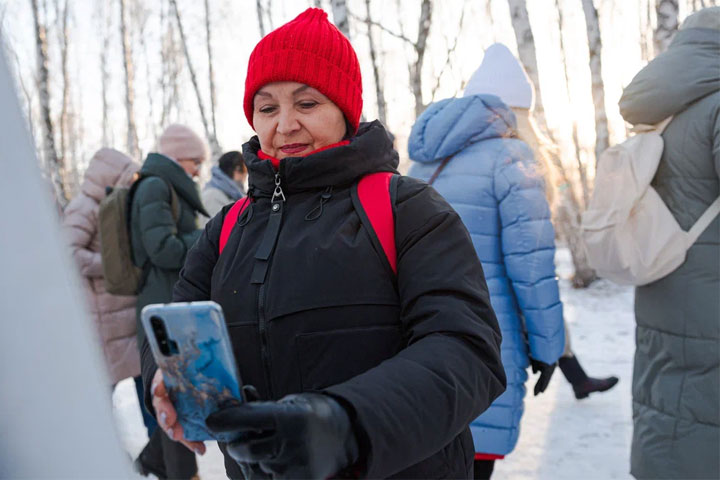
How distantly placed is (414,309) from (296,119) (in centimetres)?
45

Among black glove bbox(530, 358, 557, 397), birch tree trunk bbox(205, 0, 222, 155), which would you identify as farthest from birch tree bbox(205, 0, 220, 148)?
black glove bbox(530, 358, 557, 397)

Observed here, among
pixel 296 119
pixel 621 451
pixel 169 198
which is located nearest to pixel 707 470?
pixel 621 451

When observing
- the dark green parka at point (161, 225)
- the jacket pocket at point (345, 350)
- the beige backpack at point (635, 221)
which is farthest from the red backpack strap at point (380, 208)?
the dark green parka at point (161, 225)

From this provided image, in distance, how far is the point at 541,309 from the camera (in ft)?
7.29

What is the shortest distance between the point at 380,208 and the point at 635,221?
160 centimetres

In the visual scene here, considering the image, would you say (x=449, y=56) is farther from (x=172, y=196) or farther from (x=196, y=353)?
(x=196, y=353)

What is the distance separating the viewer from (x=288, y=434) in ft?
2.06

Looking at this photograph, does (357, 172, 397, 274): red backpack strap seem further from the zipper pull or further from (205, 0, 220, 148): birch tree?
(205, 0, 220, 148): birch tree

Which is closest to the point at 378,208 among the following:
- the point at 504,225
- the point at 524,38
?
the point at 504,225

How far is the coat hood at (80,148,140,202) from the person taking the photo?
3.43 metres

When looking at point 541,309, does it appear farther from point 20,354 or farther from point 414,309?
point 20,354

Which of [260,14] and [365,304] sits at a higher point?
[260,14]

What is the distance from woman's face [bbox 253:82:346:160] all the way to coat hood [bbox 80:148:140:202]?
2.66 meters

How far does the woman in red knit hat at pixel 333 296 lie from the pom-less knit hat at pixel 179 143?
8.18ft
